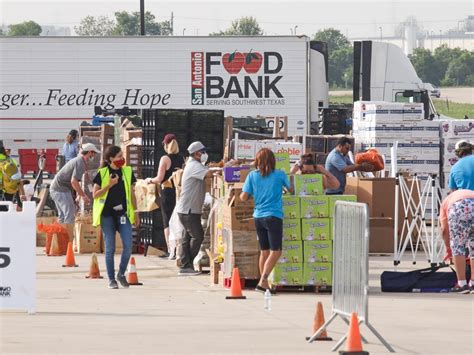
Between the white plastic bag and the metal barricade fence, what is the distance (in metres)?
7.37

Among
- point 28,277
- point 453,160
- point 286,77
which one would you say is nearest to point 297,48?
point 286,77

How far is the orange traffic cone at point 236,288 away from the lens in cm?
1636

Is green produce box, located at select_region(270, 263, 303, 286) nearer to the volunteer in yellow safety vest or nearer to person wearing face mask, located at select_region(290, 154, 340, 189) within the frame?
person wearing face mask, located at select_region(290, 154, 340, 189)

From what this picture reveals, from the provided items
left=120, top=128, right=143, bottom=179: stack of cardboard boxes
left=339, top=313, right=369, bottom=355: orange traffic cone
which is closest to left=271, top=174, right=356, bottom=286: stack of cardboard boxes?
left=339, top=313, right=369, bottom=355: orange traffic cone

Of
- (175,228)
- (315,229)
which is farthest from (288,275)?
(175,228)

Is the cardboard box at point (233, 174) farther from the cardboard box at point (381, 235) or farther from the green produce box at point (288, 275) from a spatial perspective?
the cardboard box at point (381, 235)

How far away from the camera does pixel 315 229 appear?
55.9ft

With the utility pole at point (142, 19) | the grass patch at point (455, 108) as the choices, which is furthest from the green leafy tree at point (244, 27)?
the utility pole at point (142, 19)

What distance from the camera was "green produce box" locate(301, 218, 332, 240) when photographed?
17016 mm

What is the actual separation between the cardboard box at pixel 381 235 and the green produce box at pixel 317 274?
6.37 metres

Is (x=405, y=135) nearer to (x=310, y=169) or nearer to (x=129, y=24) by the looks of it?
(x=310, y=169)

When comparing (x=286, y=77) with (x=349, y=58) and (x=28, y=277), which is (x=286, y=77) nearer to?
(x=28, y=277)

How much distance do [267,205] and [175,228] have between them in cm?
469

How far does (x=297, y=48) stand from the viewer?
1790 inches
